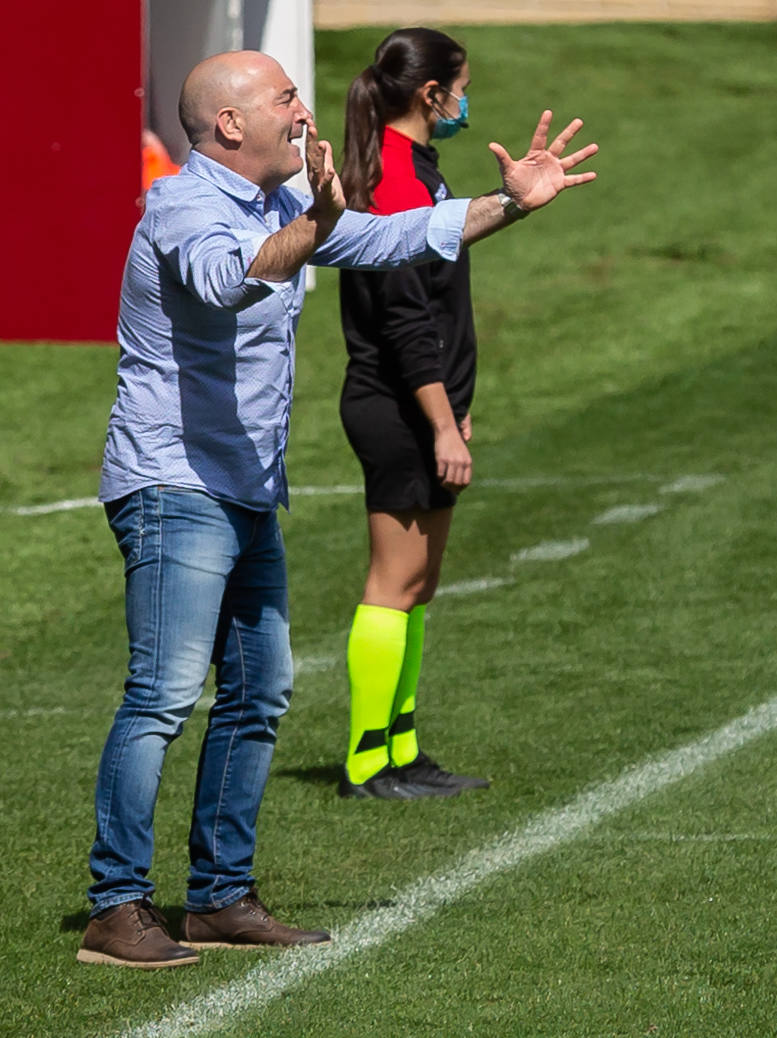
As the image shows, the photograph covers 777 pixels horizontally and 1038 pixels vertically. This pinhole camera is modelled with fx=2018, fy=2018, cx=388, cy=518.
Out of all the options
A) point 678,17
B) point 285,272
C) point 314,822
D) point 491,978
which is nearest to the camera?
point 285,272

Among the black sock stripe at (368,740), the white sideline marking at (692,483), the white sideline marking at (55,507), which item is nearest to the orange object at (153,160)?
the white sideline marking at (55,507)

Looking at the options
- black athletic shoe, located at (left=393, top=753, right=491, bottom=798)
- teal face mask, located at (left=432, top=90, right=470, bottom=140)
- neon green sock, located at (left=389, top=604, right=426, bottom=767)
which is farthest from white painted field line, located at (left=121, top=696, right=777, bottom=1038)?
teal face mask, located at (left=432, top=90, right=470, bottom=140)

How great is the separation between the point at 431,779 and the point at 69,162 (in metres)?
7.33

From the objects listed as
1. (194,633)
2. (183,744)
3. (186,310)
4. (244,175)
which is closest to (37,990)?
(194,633)

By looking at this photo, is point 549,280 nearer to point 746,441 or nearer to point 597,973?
point 746,441

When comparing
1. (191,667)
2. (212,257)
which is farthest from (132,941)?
(212,257)

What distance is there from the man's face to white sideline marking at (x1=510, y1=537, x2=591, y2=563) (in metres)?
6.02

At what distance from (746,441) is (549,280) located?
6.69m

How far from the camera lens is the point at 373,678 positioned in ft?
20.7

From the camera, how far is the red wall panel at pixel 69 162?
1234 centimetres

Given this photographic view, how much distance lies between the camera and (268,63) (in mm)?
4434

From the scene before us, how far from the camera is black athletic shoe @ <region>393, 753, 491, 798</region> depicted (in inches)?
244

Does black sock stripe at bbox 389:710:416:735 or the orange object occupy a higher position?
black sock stripe at bbox 389:710:416:735

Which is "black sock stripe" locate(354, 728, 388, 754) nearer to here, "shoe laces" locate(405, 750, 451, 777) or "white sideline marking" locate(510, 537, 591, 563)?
"shoe laces" locate(405, 750, 451, 777)
